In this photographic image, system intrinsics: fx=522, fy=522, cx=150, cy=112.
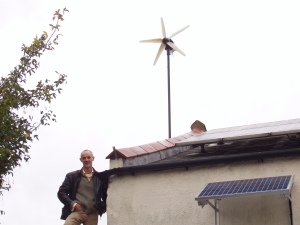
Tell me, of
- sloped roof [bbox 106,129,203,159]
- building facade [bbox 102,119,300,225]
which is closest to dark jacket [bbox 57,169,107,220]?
building facade [bbox 102,119,300,225]

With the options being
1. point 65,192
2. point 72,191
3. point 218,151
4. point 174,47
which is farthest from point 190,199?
point 174,47

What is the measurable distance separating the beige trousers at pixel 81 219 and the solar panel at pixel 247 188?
7.99 ft

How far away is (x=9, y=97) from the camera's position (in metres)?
8.91

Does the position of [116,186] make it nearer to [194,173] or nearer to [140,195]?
[140,195]

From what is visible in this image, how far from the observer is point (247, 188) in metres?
8.61

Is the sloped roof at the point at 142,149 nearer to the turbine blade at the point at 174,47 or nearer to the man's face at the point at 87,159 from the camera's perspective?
the man's face at the point at 87,159

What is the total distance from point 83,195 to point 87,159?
72 centimetres

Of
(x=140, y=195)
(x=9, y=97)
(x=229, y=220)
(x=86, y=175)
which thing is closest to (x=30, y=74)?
(x=9, y=97)

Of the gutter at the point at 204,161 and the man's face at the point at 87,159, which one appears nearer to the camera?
the gutter at the point at 204,161

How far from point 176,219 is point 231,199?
1.12 meters

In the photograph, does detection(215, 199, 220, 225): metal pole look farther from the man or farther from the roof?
the man

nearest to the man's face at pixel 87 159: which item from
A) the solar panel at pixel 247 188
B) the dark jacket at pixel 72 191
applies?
the dark jacket at pixel 72 191

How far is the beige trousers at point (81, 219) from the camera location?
991cm

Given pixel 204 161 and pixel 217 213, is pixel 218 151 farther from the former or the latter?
pixel 217 213
